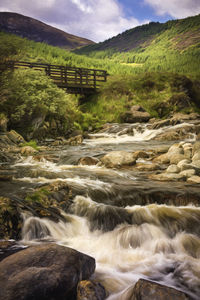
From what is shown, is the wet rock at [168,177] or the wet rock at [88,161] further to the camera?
the wet rock at [88,161]

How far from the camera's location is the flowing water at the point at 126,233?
275 cm

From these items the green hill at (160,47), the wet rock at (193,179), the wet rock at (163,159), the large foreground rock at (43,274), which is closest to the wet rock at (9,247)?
the large foreground rock at (43,274)

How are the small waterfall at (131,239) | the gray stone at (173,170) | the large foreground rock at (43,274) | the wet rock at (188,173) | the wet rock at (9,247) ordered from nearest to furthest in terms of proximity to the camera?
the large foreground rock at (43,274), the small waterfall at (131,239), the wet rock at (9,247), the wet rock at (188,173), the gray stone at (173,170)

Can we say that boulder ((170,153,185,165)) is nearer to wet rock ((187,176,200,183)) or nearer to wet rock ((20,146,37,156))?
wet rock ((187,176,200,183))

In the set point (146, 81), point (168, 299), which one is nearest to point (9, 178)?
point (168, 299)

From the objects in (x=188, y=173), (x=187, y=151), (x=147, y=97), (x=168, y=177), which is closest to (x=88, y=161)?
(x=168, y=177)

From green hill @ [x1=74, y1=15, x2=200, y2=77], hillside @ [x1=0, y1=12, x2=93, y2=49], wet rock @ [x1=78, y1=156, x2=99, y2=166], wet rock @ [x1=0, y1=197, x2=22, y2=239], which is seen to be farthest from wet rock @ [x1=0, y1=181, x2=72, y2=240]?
hillside @ [x1=0, y1=12, x2=93, y2=49]

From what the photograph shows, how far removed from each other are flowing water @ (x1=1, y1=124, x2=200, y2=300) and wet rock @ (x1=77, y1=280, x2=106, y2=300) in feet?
0.52

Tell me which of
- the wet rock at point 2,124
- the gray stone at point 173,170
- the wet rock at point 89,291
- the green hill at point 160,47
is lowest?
the wet rock at point 89,291

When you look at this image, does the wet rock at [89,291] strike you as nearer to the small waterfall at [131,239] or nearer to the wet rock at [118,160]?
the small waterfall at [131,239]

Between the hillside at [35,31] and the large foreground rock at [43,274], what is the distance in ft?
452

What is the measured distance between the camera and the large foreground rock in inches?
76.1

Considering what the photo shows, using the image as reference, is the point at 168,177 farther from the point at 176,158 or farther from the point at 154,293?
the point at 154,293

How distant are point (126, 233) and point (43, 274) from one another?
188 centimetres
